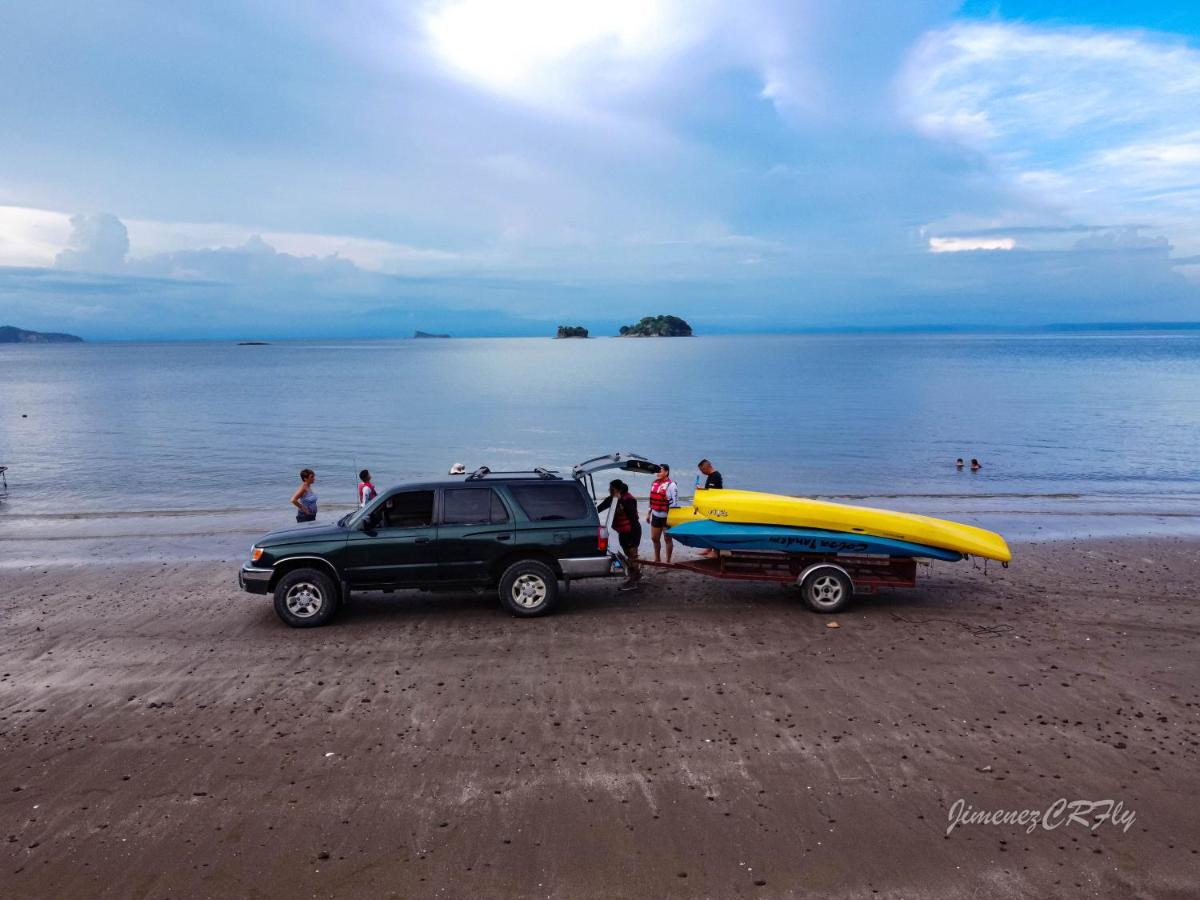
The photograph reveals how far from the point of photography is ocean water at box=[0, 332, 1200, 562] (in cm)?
2308

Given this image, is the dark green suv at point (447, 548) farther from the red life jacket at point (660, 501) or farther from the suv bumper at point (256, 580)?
the red life jacket at point (660, 501)

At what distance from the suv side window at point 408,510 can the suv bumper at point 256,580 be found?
1655 mm

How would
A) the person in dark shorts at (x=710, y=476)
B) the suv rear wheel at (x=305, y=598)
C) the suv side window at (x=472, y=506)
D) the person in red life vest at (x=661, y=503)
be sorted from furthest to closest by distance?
the person in dark shorts at (x=710, y=476) < the person in red life vest at (x=661, y=503) < the suv side window at (x=472, y=506) < the suv rear wheel at (x=305, y=598)

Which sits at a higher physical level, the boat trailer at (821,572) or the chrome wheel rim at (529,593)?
the boat trailer at (821,572)

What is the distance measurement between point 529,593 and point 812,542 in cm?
394

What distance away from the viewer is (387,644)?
401 inches

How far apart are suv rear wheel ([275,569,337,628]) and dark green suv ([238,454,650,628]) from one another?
1 cm

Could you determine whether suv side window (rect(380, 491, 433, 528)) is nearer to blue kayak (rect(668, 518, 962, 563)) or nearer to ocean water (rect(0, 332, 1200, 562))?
blue kayak (rect(668, 518, 962, 563))

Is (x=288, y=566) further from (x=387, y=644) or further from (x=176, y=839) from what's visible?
(x=176, y=839)

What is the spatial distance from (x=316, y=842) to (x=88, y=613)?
7925 millimetres

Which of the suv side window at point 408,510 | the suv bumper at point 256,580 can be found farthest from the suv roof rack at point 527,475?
the suv bumper at point 256,580

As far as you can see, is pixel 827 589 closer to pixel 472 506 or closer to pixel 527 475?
pixel 527 475

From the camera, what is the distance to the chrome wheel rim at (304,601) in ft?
35.6

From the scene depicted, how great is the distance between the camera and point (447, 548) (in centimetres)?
1108
